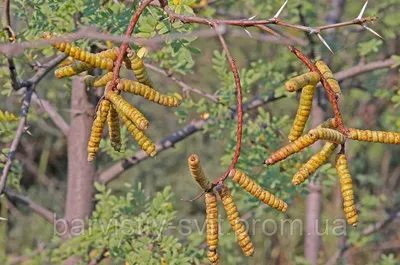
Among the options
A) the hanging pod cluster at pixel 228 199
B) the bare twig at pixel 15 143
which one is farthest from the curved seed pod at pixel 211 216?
the bare twig at pixel 15 143

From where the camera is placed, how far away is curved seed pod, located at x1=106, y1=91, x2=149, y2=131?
59.4 inches

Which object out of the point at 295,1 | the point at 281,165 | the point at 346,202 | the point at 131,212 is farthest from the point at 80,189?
the point at 346,202

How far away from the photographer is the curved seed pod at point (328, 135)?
1.53 m

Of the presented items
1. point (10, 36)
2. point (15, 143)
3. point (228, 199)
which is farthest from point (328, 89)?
point (10, 36)

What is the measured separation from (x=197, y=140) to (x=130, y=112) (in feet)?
14.8

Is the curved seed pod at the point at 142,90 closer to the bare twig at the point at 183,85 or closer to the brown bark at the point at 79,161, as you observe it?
the bare twig at the point at 183,85

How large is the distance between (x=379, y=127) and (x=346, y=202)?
11.9ft

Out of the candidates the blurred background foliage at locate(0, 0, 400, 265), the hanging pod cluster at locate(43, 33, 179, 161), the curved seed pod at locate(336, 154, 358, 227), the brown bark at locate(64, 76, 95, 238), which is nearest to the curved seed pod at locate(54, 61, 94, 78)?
the hanging pod cluster at locate(43, 33, 179, 161)

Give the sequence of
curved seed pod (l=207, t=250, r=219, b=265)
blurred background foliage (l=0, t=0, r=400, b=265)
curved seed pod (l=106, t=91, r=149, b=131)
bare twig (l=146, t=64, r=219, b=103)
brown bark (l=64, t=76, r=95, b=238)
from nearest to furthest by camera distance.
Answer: curved seed pod (l=106, t=91, r=149, b=131), curved seed pod (l=207, t=250, r=219, b=265), blurred background foliage (l=0, t=0, r=400, b=265), bare twig (l=146, t=64, r=219, b=103), brown bark (l=64, t=76, r=95, b=238)

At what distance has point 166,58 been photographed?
9.50 ft

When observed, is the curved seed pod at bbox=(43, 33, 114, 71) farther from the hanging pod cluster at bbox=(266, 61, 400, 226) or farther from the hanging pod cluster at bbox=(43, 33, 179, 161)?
the hanging pod cluster at bbox=(266, 61, 400, 226)

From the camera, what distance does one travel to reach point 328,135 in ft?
5.12

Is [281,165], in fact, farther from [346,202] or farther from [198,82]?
[198,82]

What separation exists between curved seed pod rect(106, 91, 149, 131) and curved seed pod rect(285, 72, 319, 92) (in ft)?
1.06
